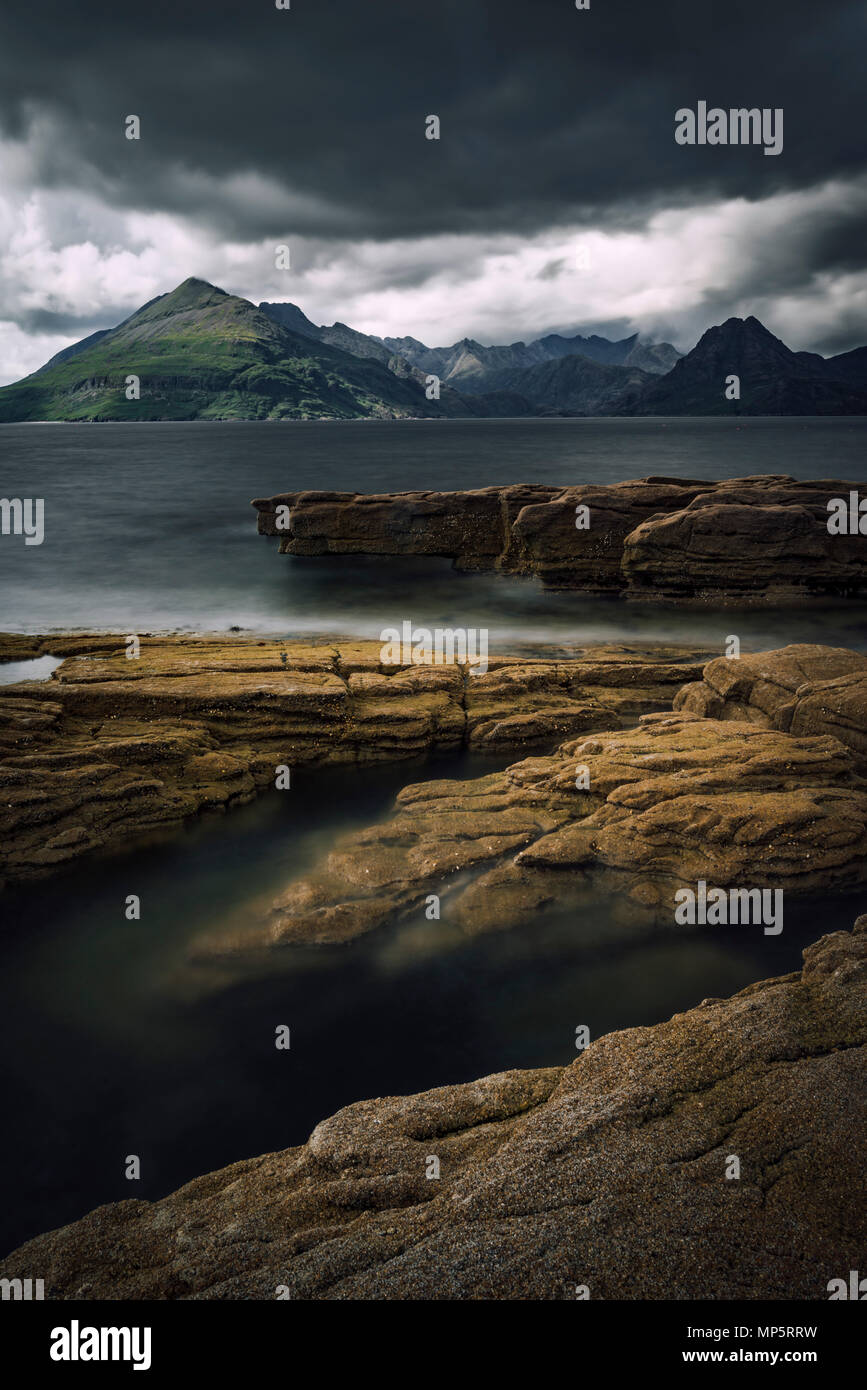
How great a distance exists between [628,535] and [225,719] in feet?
82.1

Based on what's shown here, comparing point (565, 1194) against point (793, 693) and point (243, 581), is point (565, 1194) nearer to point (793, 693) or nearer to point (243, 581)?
point (793, 693)

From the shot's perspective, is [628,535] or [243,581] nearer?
[628,535]

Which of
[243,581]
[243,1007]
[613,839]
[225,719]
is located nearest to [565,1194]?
[243,1007]

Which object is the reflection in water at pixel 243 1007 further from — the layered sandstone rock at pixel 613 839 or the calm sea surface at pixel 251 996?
the layered sandstone rock at pixel 613 839

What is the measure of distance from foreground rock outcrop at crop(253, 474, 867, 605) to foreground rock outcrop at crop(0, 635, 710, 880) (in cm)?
1203

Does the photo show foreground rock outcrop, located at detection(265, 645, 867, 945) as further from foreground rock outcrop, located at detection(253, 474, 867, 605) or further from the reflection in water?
foreground rock outcrop, located at detection(253, 474, 867, 605)

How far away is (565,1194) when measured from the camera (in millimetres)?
6152

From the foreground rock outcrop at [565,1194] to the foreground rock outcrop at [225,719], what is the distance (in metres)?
8.90

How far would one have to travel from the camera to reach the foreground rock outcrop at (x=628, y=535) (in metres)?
34.3

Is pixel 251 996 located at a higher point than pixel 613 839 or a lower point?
lower

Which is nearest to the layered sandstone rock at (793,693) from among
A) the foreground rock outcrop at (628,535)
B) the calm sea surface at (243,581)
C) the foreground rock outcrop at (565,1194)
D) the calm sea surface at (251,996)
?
the calm sea surface at (251,996)

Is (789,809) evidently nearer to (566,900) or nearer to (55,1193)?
(566,900)

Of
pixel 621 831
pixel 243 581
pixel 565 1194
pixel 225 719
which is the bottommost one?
pixel 565 1194
